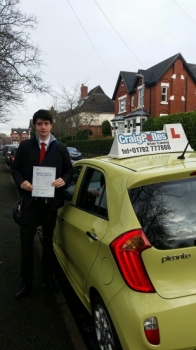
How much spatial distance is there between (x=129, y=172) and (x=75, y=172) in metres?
1.51

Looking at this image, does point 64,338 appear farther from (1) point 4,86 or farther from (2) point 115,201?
(1) point 4,86

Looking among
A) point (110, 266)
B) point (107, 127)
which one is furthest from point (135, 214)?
point (107, 127)

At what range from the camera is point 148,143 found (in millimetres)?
2936

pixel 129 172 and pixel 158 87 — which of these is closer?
pixel 129 172

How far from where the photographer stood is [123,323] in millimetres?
1759

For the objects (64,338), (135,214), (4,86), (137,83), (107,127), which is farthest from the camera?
(107,127)

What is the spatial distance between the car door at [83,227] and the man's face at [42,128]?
23.5 inches

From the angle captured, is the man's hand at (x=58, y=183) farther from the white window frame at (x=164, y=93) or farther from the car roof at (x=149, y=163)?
the white window frame at (x=164, y=93)

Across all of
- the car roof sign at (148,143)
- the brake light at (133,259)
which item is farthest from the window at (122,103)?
the brake light at (133,259)

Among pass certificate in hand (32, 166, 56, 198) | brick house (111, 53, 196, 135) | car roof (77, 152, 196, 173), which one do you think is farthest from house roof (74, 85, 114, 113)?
car roof (77, 152, 196, 173)

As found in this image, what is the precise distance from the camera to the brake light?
1.75 meters

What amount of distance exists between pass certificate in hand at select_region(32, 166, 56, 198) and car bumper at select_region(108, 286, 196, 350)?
1.53 m

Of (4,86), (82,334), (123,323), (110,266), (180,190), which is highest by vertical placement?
(4,86)

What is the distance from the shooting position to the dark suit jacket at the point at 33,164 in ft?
10.0
